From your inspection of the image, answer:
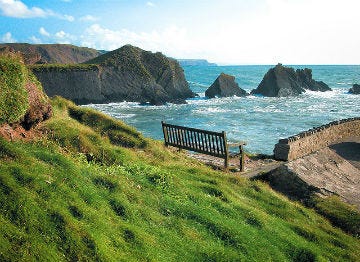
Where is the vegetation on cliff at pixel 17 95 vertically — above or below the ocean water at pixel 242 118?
above

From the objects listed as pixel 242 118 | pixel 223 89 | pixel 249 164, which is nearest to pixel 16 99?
pixel 249 164

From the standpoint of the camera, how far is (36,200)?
716cm

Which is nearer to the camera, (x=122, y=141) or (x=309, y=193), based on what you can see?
(x=309, y=193)

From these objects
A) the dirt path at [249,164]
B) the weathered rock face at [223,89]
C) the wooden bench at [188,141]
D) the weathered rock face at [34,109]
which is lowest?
the weathered rock face at [223,89]

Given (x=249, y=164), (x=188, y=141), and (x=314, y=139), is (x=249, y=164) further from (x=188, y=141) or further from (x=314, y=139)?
(x=314, y=139)

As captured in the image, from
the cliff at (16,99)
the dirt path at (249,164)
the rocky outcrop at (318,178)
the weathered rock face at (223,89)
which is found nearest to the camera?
the cliff at (16,99)

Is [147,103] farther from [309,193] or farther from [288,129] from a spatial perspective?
[309,193]

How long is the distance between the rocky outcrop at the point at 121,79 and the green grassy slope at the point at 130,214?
7283 cm

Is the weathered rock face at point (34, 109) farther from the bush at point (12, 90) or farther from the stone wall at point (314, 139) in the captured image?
the stone wall at point (314, 139)

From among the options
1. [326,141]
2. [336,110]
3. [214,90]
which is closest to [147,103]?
[214,90]

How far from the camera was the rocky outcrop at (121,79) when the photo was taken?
83375 mm

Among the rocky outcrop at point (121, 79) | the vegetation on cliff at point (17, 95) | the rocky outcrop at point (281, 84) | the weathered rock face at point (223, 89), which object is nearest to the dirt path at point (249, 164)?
the vegetation on cliff at point (17, 95)

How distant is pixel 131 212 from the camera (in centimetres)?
846

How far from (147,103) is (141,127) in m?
34.3
